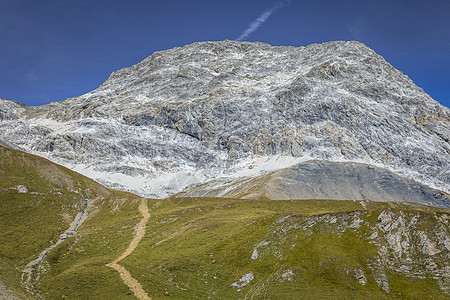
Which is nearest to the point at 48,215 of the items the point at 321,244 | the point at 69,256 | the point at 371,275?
the point at 69,256

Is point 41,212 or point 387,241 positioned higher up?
point 41,212

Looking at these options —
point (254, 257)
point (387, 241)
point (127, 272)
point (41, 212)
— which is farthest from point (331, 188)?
point (127, 272)

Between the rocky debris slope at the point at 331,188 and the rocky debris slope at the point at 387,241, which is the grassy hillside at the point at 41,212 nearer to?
the rocky debris slope at the point at 387,241

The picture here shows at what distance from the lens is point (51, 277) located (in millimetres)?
55781

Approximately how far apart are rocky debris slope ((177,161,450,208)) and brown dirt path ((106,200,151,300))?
229 feet

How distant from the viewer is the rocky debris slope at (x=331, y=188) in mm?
168625

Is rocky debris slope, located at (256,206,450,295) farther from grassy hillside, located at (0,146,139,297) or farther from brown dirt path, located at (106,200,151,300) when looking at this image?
grassy hillside, located at (0,146,139,297)

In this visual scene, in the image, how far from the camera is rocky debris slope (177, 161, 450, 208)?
169 meters

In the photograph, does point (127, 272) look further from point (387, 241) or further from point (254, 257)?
point (387, 241)

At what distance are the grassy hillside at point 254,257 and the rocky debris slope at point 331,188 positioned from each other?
87826 millimetres

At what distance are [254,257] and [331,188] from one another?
134129 mm

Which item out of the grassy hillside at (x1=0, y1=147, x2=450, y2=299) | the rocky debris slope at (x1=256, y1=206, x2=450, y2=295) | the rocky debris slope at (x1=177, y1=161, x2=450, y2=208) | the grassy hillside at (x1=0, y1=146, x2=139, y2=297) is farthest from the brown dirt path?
the rocky debris slope at (x1=177, y1=161, x2=450, y2=208)

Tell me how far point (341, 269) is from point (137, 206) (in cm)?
8353

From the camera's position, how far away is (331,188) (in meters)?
179
